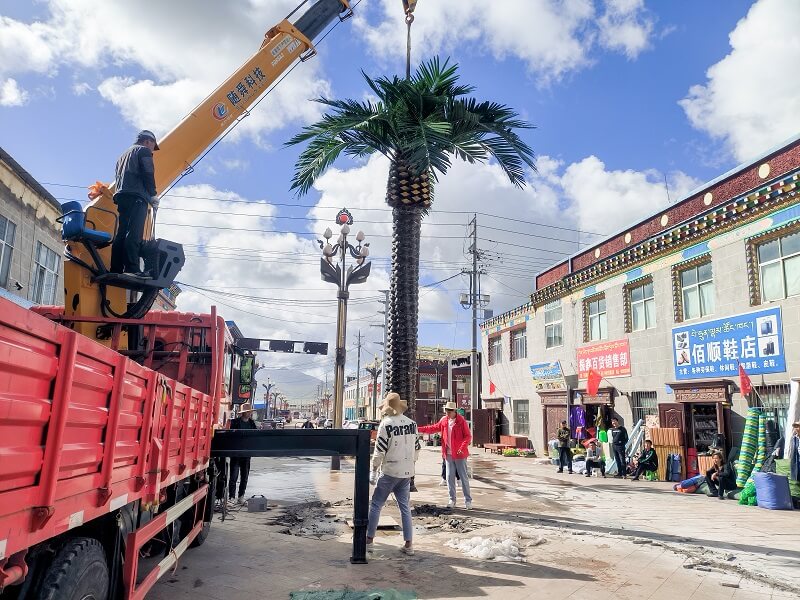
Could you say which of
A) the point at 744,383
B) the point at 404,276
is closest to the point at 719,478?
the point at 744,383

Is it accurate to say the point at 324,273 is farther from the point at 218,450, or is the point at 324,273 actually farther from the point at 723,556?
the point at 723,556

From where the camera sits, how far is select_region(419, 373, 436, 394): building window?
171 feet

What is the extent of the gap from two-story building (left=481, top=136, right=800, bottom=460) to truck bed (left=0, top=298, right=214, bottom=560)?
43.9 ft

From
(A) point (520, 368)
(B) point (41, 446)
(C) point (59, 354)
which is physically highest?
(A) point (520, 368)

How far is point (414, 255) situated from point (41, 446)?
371 inches

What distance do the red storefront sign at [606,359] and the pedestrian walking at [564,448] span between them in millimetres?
2807

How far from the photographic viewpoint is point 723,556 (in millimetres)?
6898

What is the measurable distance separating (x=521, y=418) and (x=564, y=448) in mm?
8941

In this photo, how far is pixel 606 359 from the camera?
63.2 ft

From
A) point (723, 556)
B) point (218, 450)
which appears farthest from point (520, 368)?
point (218, 450)

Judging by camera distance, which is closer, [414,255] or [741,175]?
[414,255]

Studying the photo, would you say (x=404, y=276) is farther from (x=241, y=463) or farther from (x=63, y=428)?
(x=63, y=428)

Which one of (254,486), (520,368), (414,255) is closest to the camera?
(414,255)

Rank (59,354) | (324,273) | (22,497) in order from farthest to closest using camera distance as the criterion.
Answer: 1. (324,273)
2. (59,354)
3. (22,497)
